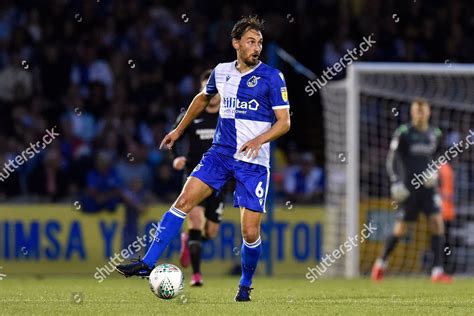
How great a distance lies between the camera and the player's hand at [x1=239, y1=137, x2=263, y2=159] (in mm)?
8469

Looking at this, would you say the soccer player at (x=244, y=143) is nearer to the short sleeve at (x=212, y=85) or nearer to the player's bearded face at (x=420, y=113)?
the short sleeve at (x=212, y=85)

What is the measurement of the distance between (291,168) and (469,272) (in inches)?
124

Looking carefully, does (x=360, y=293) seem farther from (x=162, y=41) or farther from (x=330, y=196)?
(x=162, y=41)

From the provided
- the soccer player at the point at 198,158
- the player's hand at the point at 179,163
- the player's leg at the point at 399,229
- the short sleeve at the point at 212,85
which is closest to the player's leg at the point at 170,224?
the short sleeve at the point at 212,85

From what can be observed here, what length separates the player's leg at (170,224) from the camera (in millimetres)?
8492

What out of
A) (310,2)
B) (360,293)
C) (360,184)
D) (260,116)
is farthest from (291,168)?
(260,116)

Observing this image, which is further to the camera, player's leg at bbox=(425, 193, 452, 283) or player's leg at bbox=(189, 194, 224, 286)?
player's leg at bbox=(425, 193, 452, 283)

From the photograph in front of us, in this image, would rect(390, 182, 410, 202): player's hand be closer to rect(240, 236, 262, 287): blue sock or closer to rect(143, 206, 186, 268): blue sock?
rect(240, 236, 262, 287): blue sock

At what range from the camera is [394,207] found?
16.4 metres

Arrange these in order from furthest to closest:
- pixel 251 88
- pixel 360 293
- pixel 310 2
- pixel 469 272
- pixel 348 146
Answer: pixel 310 2
pixel 469 272
pixel 348 146
pixel 360 293
pixel 251 88

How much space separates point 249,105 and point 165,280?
1538 millimetres

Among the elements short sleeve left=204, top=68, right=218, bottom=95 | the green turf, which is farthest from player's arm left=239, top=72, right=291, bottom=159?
the green turf

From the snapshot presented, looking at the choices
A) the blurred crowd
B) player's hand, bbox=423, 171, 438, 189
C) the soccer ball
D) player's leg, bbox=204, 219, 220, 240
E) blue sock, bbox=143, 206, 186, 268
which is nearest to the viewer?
the soccer ball

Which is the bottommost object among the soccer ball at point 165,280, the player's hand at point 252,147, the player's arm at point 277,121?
the soccer ball at point 165,280
